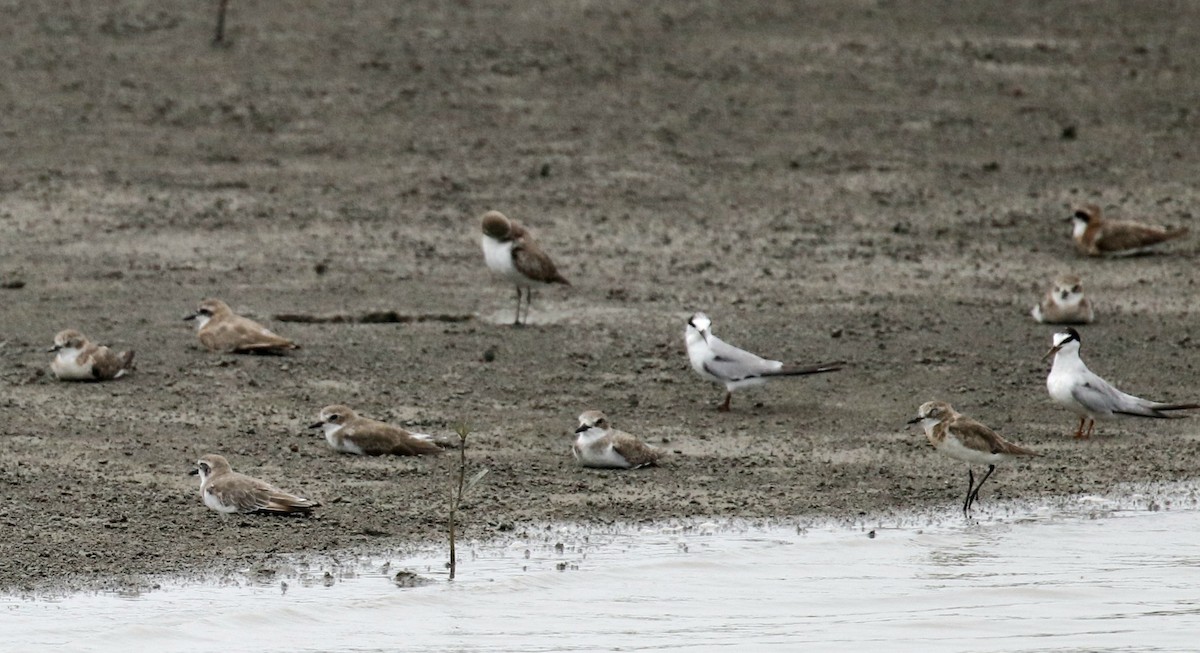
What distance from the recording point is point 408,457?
31.8ft

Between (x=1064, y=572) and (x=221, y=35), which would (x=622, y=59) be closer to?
(x=221, y=35)

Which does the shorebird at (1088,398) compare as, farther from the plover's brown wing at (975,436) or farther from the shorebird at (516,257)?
the shorebird at (516,257)

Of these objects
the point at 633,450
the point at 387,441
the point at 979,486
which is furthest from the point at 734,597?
the point at 387,441

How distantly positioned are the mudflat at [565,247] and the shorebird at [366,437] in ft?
0.50

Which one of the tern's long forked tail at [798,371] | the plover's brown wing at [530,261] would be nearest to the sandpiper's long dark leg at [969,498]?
the tern's long forked tail at [798,371]

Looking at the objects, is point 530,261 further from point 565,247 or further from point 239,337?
point 239,337

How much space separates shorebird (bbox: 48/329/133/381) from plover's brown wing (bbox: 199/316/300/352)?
73 cm

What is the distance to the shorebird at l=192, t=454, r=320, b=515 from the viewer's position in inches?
337

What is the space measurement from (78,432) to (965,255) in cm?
668

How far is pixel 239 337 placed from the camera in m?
11.2

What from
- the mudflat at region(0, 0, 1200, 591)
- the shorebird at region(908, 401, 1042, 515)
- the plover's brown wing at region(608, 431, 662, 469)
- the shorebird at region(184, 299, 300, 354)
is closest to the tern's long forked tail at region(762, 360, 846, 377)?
the mudflat at region(0, 0, 1200, 591)

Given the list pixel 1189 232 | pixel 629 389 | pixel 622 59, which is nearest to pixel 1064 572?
pixel 629 389

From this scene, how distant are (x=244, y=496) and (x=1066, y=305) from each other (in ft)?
19.2

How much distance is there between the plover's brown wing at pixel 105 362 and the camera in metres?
10.6
